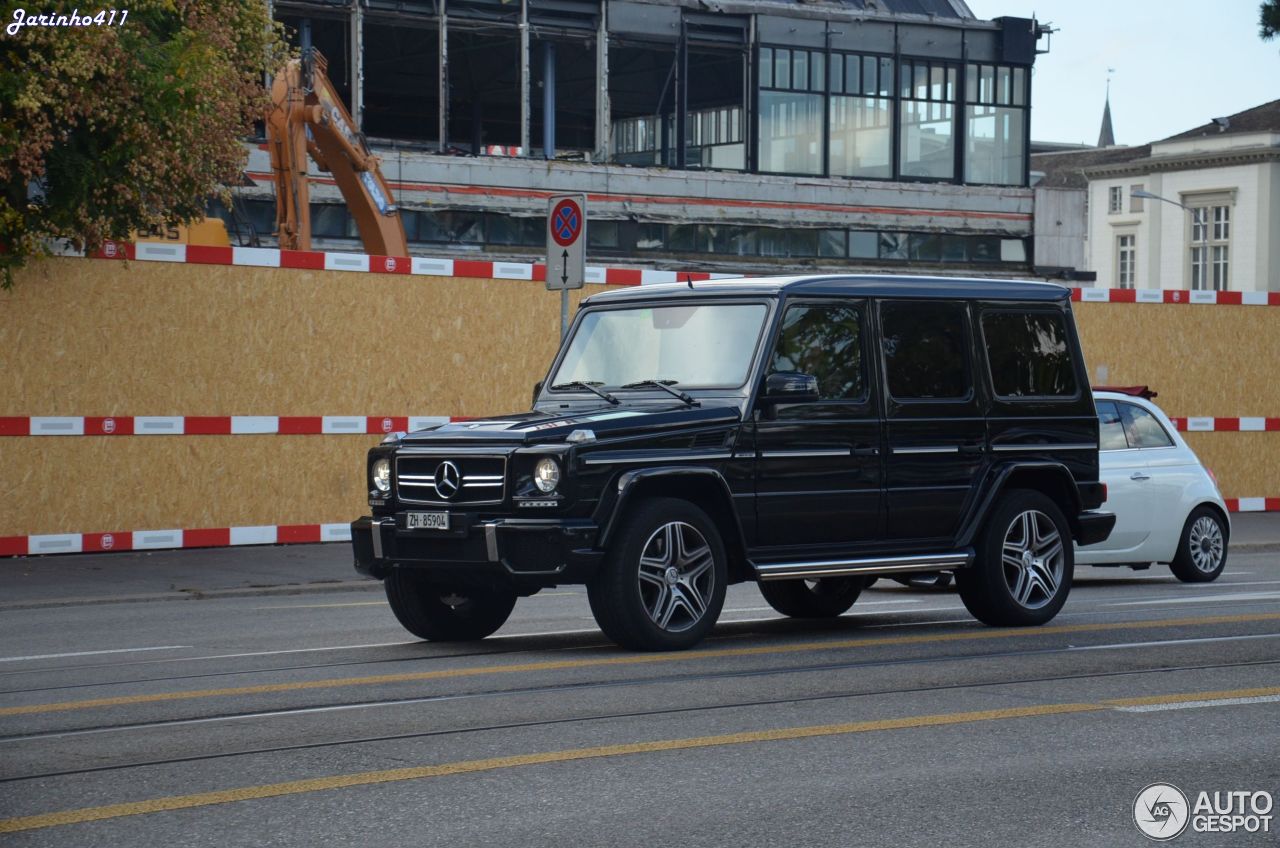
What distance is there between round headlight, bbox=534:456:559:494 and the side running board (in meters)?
1.32

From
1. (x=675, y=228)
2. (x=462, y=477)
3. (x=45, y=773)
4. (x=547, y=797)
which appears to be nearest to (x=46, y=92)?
(x=462, y=477)

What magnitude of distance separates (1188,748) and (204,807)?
3.76m

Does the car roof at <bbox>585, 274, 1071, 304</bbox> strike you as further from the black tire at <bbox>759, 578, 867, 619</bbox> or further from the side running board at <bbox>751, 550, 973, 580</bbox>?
the black tire at <bbox>759, 578, 867, 619</bbox>

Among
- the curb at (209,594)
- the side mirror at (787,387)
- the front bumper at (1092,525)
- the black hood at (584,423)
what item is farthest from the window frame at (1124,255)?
the black hood at (584,423)

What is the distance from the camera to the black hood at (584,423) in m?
9.92

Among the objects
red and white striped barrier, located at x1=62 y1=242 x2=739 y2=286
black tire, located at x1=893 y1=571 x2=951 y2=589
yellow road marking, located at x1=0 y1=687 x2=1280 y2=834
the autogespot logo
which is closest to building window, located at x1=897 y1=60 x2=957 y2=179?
red and white striped barrier, located at x1=62 y1=242 x2=739 y2=286

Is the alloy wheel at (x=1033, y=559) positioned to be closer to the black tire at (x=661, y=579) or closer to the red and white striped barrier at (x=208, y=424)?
the black tire at (x=661, y=579)

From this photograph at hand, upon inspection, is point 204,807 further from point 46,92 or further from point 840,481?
point 46,92

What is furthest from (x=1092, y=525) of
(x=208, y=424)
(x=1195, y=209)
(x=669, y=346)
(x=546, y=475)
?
(x=1195, y=209)

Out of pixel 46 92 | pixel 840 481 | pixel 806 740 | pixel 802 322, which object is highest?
pixel 46 92

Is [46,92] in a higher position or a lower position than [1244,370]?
higher

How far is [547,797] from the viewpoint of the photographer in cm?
636

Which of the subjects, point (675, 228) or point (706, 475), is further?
point (675, 228)

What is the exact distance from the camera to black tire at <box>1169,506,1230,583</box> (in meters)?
16.1
